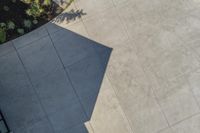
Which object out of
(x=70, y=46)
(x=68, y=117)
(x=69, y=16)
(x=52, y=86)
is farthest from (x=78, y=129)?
(x=69, y=16)

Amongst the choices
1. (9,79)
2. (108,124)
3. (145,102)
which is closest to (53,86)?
(9,79)

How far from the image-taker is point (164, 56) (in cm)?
1471

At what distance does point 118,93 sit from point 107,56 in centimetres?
156

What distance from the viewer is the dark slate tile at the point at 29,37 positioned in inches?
573

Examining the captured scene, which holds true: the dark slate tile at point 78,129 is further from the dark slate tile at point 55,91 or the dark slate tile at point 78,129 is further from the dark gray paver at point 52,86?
the dark slate tile at point 55,91

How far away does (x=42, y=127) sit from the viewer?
14.3 metres

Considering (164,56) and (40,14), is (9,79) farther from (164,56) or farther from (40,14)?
(164,56)

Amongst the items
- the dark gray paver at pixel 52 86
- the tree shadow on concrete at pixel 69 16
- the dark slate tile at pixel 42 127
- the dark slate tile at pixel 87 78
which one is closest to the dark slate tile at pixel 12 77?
the dark gray paver at pixel 52 86

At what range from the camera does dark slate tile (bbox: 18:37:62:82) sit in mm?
14523

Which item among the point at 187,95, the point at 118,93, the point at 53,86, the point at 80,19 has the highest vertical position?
the point at 80,19

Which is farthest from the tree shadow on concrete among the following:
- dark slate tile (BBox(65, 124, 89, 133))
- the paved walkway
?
dark slate tile (BBox(65, 124, 89, 133))

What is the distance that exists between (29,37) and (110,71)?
3.52 m

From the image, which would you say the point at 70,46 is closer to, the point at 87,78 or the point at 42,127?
the point at 87,78

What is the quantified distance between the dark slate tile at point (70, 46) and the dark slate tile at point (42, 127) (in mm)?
2440
